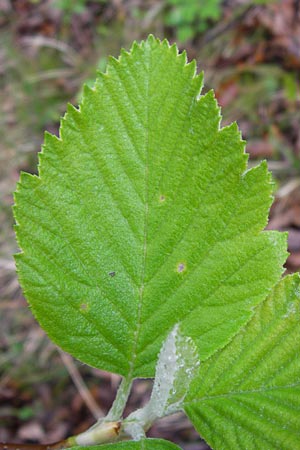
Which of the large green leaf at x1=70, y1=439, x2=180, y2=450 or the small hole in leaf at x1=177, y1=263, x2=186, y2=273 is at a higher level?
the small hole in leaf at x1=177, y1=263, x2=186, y2=273

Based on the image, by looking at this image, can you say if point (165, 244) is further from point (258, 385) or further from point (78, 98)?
point (78, 98)

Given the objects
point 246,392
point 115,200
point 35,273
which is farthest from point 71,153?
point 246,392

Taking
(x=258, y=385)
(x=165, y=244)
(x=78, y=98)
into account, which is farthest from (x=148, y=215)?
(x=78, y=98)

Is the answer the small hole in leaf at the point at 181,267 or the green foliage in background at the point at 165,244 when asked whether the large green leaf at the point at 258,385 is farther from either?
the small hole in leaf at the point at 181,267

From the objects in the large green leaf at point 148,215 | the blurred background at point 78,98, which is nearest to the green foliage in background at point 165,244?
the large green leaf at point 148,215

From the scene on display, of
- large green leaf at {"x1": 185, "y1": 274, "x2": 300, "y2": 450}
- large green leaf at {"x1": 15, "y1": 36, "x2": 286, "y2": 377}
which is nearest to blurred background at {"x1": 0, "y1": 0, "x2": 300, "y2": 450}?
large green leaf at {"x1": 185, "y1": 274, "x2": 300, "y2": 450}

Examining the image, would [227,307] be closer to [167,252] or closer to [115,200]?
[167,252]

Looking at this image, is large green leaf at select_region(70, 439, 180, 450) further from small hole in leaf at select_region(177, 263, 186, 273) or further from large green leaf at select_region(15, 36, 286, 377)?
small hole in leaf at select_region(177, 263, 186, 273)
